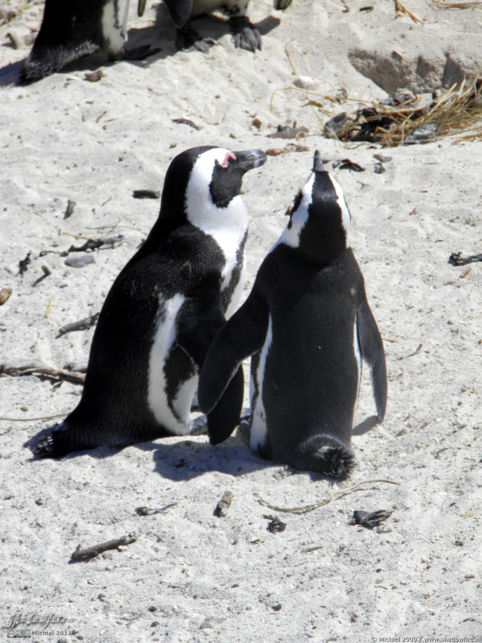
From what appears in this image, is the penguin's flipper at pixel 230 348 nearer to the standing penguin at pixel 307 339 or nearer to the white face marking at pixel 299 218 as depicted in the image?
the standing penguin at pixel 307 339

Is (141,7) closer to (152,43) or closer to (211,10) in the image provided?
(152,43)

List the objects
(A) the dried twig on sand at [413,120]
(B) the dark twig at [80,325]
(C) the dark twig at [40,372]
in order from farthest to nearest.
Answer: (A) the dried twig on sand at [413,120] < (B) the dark twig at [80,325] < (C) the dark twig at [40,372]

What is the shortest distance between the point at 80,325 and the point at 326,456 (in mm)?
1615

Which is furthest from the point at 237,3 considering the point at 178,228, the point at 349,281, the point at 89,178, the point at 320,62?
the point at 349,281

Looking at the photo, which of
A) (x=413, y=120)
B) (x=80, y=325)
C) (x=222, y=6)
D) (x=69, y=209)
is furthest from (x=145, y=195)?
(x=222, y=6)

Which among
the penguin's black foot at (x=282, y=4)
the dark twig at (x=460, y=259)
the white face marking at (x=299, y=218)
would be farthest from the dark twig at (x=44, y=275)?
the penguin's black foot at (x=282, y=4)

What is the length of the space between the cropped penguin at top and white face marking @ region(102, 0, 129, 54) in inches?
15.2

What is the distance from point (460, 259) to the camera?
3959 mm

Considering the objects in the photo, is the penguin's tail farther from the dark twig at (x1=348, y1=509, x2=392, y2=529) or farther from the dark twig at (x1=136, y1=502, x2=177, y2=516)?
the dark twig at (x1=136, y1=502, x2=177, y2=516)

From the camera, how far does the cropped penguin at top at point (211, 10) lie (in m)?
6.42

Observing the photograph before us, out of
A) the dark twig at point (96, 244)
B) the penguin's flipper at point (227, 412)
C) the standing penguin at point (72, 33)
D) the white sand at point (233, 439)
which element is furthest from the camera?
the standing penguin at point (72, 33)

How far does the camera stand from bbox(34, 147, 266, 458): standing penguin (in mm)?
2916

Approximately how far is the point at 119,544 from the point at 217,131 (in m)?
3.68

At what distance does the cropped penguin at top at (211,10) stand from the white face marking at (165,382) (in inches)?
168
